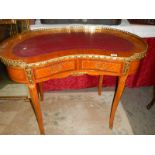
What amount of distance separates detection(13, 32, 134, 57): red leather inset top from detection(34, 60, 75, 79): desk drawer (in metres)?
0.15

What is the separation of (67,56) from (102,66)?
1.10 feet

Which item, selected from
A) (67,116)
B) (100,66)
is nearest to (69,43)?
(100,66)

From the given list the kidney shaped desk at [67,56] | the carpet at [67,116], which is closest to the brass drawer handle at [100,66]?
the kidney shaped desk at [67,56]

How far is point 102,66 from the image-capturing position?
1.63m

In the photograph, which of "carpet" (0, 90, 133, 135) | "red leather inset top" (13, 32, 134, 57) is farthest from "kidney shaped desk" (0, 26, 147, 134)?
"carpet" (0, 90, 133, 135)

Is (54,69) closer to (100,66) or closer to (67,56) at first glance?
(67,56)

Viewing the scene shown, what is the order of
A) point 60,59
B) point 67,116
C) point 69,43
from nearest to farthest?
point 60,59 < point 69,43 < point 67,116

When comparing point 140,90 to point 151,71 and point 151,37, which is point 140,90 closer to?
point 151,71

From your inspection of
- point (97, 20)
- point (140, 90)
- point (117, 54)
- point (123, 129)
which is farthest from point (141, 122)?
point (97, 20)

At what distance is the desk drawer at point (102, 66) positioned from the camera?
161 cm

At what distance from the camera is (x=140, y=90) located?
109 inches

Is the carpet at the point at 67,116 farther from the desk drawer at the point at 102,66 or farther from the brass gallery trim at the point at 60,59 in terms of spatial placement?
the brass gallery trim at the point at 60,59

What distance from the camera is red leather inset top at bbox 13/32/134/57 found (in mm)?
1639

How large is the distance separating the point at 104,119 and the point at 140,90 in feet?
2.83
